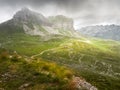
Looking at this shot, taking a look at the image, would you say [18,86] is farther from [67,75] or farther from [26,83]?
[67,75]

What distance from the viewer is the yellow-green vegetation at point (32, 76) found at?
2649cm

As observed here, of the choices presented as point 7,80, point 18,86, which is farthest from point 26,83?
point 7,80

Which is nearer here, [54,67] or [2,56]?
[54,67]

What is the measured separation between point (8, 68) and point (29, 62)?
12.9 ft

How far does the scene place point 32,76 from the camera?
29859 millimetres

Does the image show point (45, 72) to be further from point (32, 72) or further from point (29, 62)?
point (29, 62)

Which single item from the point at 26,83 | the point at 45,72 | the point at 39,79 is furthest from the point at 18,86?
the point at 45,72

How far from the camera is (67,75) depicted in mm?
29141

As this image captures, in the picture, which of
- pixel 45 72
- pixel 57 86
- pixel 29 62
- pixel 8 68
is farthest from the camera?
pixel 29 62

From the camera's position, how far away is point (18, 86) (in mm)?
27047

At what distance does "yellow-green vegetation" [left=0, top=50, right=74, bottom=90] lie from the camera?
2649 cm

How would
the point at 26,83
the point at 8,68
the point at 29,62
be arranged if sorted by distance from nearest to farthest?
the point at 26,83 → the point at 8,68 → the point at 29,62

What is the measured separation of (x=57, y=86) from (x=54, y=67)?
241 inches

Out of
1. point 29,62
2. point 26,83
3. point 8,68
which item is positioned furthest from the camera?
point 29,62
